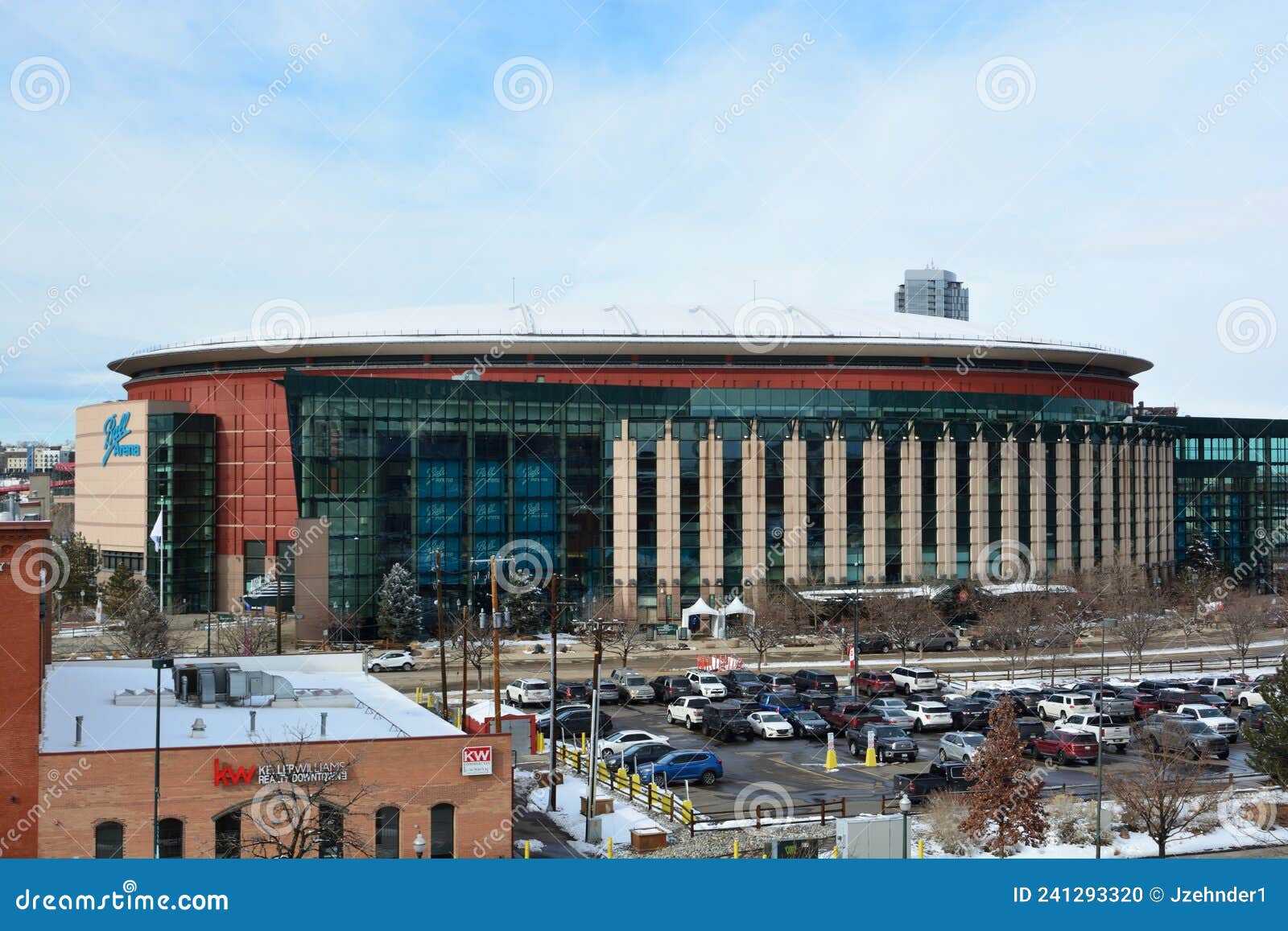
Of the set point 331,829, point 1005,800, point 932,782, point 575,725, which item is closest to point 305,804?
point 331,829

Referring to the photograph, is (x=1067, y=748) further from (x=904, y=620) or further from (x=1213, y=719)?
(x=904, y=620)

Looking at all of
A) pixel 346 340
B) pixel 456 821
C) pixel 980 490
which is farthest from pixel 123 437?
pixel 456 821

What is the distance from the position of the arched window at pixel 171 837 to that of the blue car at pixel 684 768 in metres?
14.1

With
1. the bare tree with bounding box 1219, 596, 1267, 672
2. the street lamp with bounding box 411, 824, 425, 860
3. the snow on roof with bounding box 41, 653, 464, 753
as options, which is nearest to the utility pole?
the snow on roof with bounding box 41, 653, 464, 753

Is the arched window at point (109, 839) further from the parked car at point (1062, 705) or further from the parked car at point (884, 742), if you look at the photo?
the parked car at point (1062, 705)

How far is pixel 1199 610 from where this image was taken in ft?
248

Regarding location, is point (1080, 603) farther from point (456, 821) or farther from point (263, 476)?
point (456, 821)

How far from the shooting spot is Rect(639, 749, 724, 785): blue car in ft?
121

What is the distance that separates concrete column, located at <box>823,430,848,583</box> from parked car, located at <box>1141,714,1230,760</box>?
33.7 metres

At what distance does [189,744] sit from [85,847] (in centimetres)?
286

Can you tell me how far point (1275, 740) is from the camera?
34344 millimetres

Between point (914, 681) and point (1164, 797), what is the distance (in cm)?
2151

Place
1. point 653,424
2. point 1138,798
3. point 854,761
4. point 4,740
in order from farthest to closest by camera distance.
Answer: point 653,424
point 854,761
point 1138,798
point 4,740

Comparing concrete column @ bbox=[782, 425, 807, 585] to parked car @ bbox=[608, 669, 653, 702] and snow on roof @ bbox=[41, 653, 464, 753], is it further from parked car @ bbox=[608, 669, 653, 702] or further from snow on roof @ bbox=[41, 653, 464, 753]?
snow on roof @ bbox=[41, 653, 464, 753]
